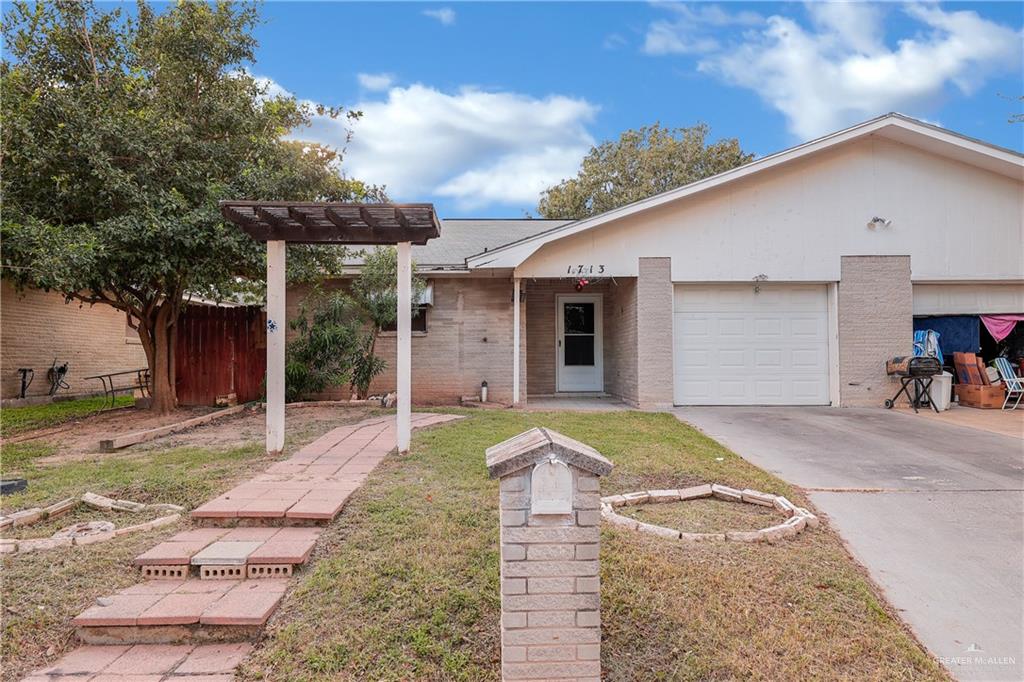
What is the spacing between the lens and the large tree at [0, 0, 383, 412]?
722 centimetres

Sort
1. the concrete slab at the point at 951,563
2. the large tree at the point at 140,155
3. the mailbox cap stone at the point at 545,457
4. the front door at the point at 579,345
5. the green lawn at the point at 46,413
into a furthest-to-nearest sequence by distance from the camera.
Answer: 1. the front door at the point at 579,345
2. the green lawn at the point at 46,413
3. the large tree at the point at 140,155
4. the concrete slab at the point at 951,563
5. the mailbox cap stone at the point at 545,457

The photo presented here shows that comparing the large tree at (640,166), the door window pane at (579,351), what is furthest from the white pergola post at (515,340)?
the large tree at (640,166)

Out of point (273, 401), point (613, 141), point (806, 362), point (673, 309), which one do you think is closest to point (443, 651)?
point (273, 401)

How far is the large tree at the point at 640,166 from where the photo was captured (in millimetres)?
24844

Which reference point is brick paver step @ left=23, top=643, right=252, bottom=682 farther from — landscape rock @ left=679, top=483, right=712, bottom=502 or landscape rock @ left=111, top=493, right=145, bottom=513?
landscape rock @ left=679, top=483, right=712, bottom=502

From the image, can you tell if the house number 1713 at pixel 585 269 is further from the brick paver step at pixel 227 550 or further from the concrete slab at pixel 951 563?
the brick paver step at pixel 227 550

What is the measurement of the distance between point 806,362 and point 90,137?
481 inches

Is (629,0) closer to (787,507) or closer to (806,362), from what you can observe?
(806,362)

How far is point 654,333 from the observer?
10086mm

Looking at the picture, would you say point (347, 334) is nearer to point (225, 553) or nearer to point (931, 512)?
point (225, 553)

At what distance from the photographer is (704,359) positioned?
34.1 ft

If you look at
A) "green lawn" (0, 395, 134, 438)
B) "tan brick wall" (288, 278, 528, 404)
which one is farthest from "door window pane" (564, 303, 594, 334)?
"green lawn" (0, 395, 134, 438)

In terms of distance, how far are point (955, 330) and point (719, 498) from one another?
925cm

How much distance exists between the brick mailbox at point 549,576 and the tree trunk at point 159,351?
9.14 meters
